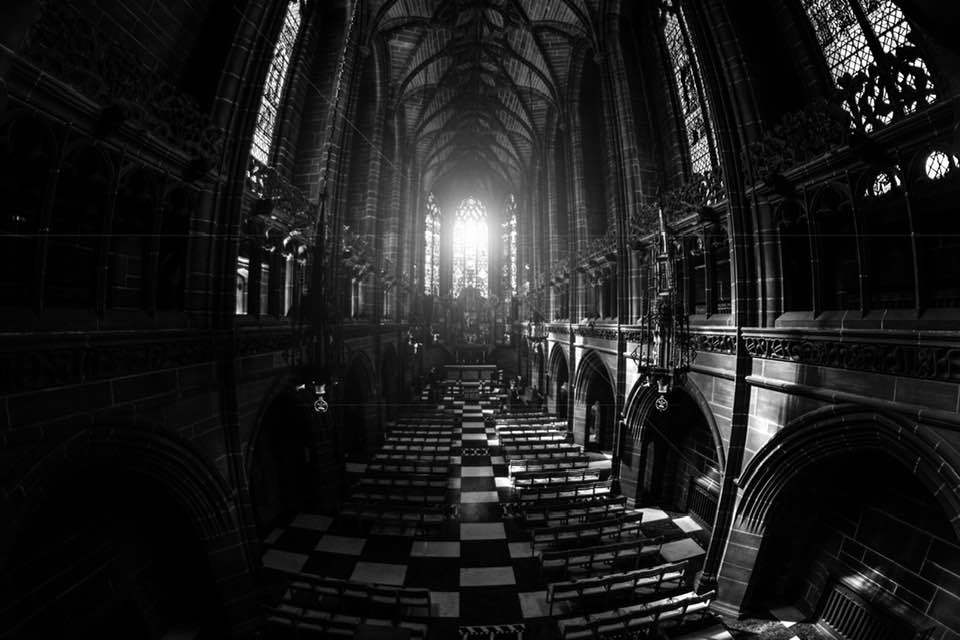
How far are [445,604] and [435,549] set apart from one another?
199cm

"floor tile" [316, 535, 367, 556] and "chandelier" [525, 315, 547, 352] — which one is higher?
"chandelier" [525, 315, 547, 352]

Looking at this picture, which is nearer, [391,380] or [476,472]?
[476,472]

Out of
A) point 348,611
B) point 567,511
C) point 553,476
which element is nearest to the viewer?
point 348,611

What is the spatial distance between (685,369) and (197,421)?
9.31 meters

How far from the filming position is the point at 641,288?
44.1 feet

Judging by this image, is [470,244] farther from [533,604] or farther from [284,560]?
[533,604]

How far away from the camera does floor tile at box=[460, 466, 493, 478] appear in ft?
47.1

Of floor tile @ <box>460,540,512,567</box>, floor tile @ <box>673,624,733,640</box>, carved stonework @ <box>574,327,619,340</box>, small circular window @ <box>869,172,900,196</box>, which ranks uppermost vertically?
small circular window @ <box>869,172,900,196</box>

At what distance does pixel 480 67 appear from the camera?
958 inches

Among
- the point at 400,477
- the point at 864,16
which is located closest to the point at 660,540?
the point at 400,477

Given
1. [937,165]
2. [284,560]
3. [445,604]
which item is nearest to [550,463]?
[445,604]

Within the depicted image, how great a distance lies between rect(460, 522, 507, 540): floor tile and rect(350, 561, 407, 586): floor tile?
6.41ft

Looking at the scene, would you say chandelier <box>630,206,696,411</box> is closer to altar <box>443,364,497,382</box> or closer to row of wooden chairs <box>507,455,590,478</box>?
row of wooden chairs <box>507,455,590,478</box>

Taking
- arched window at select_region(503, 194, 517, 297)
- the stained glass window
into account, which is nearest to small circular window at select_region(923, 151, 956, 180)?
the stained glass window
